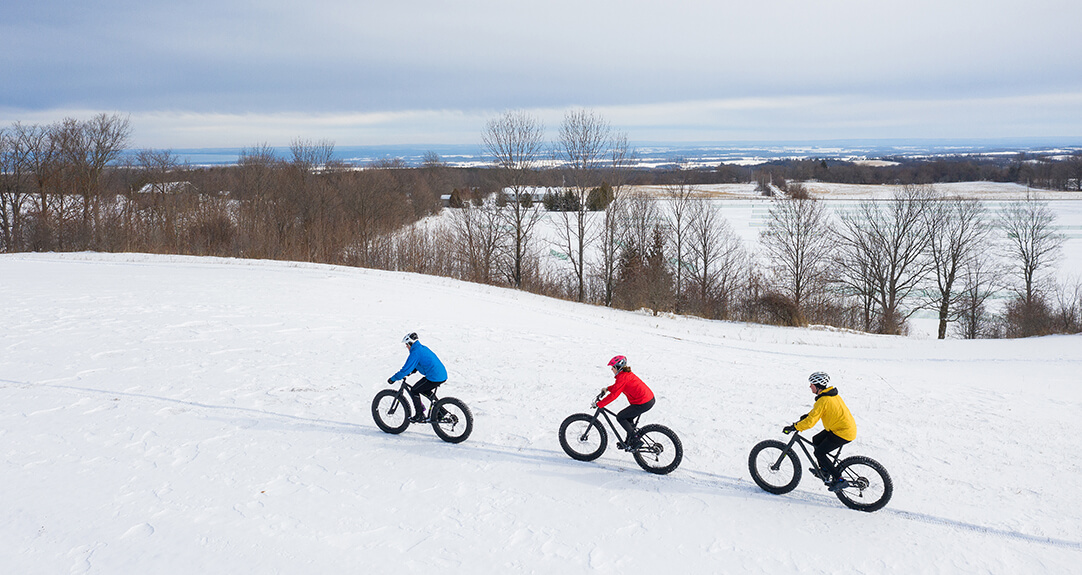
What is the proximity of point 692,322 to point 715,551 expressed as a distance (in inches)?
991

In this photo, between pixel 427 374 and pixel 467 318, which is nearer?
pixel 427 374

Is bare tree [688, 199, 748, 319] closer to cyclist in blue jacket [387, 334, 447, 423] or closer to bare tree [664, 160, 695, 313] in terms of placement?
bare tree [664, 160, 695, 313]

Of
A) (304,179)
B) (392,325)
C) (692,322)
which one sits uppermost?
(304,179)

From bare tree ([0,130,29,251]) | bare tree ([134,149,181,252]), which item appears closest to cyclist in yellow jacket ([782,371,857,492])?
bare tree ([134,149,181,252])

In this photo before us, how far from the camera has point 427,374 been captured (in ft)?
30.0

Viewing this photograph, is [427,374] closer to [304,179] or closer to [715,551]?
[715,551]

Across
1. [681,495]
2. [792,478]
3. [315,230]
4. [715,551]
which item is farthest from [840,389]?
[315,230]

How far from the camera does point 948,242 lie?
49.0m

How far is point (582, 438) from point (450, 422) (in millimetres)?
2097

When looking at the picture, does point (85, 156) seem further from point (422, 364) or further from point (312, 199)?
point (422, 364)

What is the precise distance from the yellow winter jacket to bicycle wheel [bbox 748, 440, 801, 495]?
785mm

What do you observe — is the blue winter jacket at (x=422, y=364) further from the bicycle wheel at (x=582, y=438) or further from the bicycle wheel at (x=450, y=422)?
the bicycle wheel at (x=582, y=438)

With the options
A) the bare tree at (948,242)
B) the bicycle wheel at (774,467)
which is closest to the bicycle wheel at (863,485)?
the bicycle wheel at (774,467)

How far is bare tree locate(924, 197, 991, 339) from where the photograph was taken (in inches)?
1652
